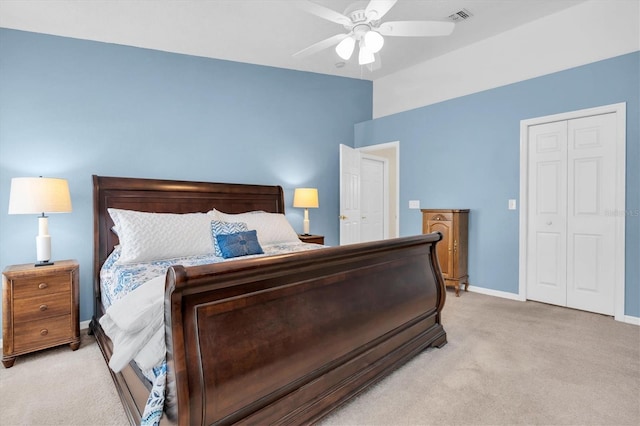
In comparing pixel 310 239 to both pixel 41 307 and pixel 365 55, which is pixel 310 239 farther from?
pixel 41 307

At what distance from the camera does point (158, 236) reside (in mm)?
2633

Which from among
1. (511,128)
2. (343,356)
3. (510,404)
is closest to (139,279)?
(343,356)

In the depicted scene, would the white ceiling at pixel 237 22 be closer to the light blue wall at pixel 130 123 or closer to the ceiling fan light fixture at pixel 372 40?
the light blue wall at pixel 130 123

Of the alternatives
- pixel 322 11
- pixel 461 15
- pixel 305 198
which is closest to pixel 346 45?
pixel 322 11

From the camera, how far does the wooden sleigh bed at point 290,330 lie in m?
1.21

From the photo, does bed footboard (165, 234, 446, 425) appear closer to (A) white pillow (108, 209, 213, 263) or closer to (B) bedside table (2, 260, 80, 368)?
(A) white pillow (108, 209, 213, 263)

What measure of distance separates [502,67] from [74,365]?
5.32 metres

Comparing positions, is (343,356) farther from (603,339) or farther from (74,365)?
(603,339)

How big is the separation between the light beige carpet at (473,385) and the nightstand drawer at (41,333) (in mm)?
123

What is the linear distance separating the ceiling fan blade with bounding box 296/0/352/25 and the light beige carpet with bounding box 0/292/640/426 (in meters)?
2.51

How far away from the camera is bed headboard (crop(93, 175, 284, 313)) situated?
2.94 m

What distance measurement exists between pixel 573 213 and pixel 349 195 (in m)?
2.61

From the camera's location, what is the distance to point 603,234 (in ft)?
10.6

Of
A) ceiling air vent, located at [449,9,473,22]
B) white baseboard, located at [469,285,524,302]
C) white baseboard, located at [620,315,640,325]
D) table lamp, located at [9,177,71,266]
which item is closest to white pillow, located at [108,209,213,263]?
table lamp, located at [9,177,71,266]
